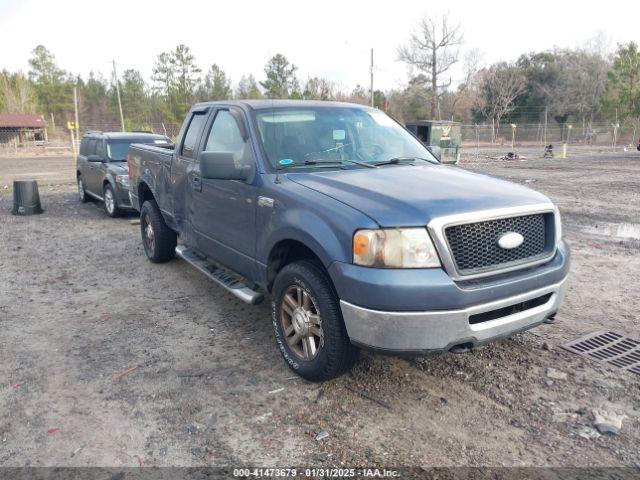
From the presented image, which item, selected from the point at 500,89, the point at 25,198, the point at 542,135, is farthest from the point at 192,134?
the point at 500,89

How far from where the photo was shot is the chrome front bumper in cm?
294

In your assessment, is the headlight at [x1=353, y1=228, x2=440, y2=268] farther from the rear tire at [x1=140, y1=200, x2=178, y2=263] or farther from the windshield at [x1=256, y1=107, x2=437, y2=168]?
the rear tire at [x1=140, y1=200, x2=178, y2=263]

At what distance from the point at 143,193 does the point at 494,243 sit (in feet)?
16.5

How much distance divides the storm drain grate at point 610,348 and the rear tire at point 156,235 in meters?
4.60

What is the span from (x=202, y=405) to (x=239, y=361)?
2.19 feet

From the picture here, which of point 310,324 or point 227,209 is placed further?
point 227,209

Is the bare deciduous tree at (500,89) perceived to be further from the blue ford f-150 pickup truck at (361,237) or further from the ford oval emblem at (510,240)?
the ford oval emblem at (510,240)

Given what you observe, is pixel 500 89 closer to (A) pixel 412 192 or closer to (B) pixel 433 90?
(B) pixel 433 90

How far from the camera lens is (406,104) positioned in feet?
208

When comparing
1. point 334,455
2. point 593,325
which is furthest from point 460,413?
point 593,325

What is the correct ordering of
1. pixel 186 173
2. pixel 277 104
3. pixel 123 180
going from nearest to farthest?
pixel 277 104, pixel 186 173, pixel 123 180

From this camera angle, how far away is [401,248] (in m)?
2.98

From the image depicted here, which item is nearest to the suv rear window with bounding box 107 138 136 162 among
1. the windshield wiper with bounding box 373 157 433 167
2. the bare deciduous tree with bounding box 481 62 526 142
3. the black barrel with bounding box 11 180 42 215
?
the black barrel with bounding box 11 180 42 215

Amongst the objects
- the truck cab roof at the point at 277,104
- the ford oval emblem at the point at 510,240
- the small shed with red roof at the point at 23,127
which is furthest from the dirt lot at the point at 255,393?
the small shed with red roof at the point at 23,127
